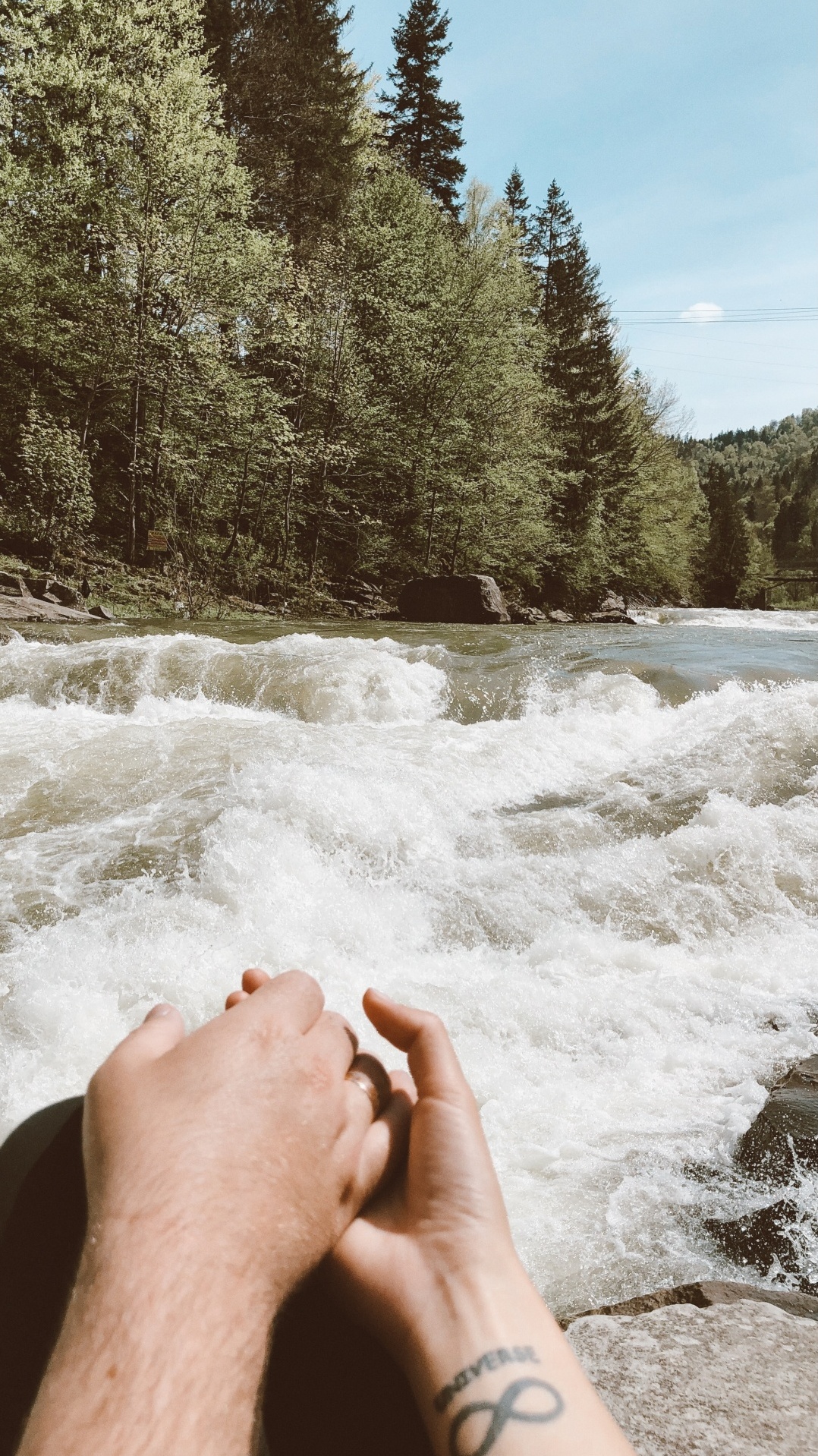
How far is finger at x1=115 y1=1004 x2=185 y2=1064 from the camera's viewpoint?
3.56 ft

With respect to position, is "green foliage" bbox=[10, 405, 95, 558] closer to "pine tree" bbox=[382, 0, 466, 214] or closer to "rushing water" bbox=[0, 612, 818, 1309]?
"rushing water" bbox=[0, 612, 818, 1309]

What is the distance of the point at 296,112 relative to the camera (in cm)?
1892

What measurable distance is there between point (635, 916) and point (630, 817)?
1165 millimetres

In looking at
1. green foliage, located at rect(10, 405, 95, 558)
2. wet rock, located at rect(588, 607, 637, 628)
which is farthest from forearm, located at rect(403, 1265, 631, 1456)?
wet rock, located at rect(588, 607, 637, 628)

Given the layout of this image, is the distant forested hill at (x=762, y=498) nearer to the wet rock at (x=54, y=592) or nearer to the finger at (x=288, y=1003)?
the wet rock at (x=54, y=592)

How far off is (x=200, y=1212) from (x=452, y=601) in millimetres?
14839

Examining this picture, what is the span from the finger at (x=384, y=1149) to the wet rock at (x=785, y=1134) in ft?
4.55

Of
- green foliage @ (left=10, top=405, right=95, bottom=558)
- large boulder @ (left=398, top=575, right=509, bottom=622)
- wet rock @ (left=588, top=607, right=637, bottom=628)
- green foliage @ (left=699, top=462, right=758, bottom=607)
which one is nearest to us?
green foliage @ (left=10, top=405, right=95, bottom=558)

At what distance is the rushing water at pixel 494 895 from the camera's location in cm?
222

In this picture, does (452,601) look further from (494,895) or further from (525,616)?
(494,895)

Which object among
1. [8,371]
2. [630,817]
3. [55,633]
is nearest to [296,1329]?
→ [630,817]

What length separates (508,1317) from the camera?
0.95m

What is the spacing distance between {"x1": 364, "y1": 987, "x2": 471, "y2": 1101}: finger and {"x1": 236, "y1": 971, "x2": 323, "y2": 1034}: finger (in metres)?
0.09

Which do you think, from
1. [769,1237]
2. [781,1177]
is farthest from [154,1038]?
[781,1177]
